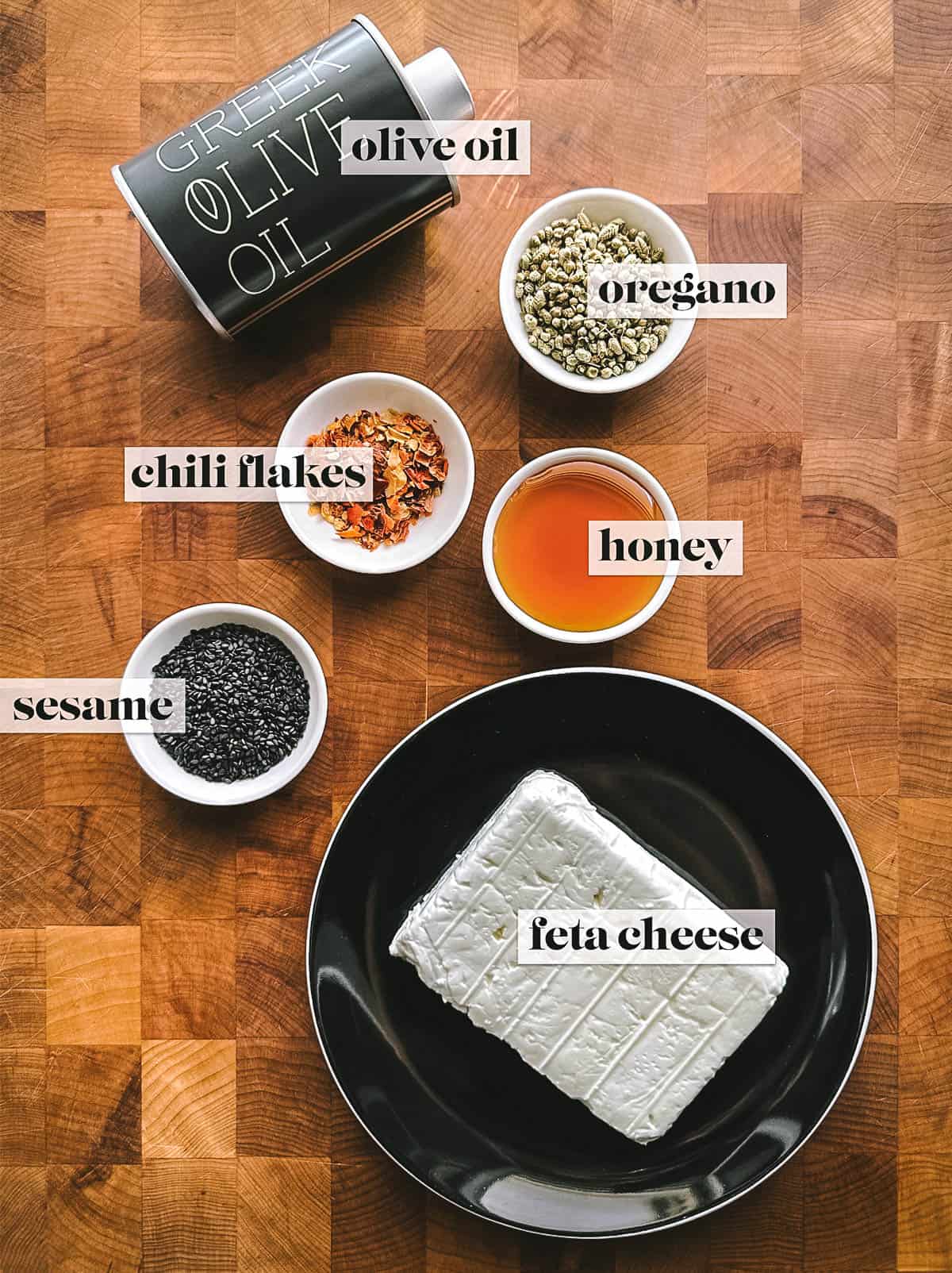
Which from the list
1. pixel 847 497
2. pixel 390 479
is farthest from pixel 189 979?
pixel 847 497

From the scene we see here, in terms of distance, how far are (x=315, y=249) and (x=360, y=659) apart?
0.57m

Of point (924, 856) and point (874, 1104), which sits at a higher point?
point (924, 856)

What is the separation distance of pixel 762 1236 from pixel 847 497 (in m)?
1.10

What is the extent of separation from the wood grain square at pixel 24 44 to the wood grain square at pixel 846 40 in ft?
3.68

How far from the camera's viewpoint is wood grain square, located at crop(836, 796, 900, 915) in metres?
1.41

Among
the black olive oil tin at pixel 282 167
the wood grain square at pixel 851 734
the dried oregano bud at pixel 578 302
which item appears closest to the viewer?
the black olive oil tin at pixel 282 167

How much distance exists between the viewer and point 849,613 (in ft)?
4.62

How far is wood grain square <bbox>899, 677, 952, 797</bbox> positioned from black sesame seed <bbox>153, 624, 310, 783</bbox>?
0.89 m

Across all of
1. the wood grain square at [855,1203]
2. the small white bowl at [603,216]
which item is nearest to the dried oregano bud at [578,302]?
the small white bowl at [603,216]

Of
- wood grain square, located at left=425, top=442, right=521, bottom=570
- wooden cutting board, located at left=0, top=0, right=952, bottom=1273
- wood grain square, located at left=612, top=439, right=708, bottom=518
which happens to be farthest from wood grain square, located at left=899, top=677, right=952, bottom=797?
wood grain square, located at left=425, top=442, right=521, bottom=570

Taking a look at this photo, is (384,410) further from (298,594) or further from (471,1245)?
(471,1245)

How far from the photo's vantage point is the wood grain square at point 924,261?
140 centimetres

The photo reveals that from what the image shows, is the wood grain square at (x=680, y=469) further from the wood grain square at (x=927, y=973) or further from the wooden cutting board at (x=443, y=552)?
the wood grain square at (x=927, y=973)

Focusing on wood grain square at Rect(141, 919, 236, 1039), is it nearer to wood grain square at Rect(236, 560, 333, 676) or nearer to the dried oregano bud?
wood grain square at Rect(236, 560, 333, 676)
